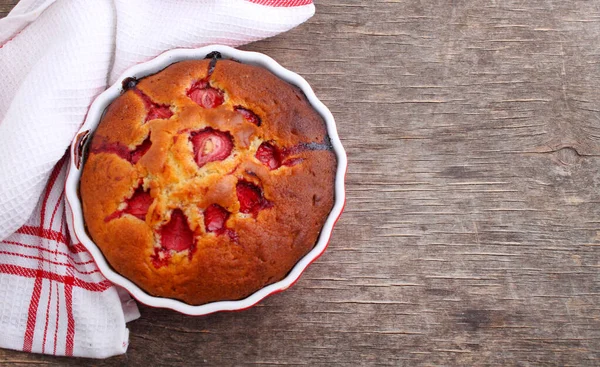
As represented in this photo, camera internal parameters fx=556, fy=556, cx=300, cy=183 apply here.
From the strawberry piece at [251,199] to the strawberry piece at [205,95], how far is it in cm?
23

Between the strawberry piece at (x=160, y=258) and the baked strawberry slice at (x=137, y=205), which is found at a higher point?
the baked strawberry slice at (x=137, y=205)

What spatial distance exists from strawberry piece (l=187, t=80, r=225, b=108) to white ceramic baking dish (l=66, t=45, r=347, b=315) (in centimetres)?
13

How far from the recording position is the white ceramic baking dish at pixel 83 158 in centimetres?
141

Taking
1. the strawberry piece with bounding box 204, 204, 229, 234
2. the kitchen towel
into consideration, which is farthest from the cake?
the kitchen towel

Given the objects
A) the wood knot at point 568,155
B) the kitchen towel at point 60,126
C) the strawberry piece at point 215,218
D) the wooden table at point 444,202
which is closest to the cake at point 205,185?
the strawberry piece at point 215,218

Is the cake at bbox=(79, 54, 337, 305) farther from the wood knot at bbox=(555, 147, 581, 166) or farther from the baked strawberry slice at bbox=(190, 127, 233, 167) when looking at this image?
the wood knot at bbox=(555, 147, 581, 166)

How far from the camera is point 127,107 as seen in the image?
1.44 meters

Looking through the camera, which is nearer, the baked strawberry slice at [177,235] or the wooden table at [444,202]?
the baked strawberry slice at [177,235]

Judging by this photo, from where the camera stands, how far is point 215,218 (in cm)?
137

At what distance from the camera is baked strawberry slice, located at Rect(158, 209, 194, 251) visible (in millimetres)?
1364

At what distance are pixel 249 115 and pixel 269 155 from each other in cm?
12

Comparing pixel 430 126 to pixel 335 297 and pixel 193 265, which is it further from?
pixel 193 265

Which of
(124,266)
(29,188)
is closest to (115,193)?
(124,266)

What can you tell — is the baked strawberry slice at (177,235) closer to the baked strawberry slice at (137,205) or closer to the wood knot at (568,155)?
the baked strawberry slice at (137,205)
